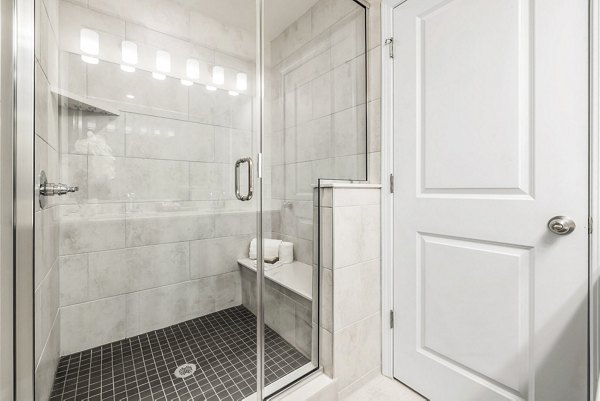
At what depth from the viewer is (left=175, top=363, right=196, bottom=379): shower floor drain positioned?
1.21 meters

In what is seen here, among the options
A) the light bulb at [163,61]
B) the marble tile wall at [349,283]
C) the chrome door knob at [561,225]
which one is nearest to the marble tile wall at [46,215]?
the light bulb at [163,61]

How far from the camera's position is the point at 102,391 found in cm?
112

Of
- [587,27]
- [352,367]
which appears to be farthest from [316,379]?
[587,27]

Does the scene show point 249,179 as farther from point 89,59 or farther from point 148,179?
point 89,59

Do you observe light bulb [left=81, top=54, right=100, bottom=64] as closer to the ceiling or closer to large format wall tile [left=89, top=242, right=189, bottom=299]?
the ceiling

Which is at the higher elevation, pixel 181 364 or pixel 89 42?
pixel 89 42

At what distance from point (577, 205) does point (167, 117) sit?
5.91 ft

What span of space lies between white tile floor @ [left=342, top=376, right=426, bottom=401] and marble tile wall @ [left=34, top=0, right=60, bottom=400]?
1263mm

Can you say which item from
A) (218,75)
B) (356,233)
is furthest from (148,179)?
(356,233)

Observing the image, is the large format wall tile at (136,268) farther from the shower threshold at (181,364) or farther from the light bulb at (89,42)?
the light bulb at (89,42)

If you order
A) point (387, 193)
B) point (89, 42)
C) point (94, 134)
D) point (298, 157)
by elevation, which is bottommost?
point (387, 193)

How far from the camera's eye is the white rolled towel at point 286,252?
4.24 feet

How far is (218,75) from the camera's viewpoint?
151 cm

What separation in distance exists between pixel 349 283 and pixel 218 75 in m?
1.34
